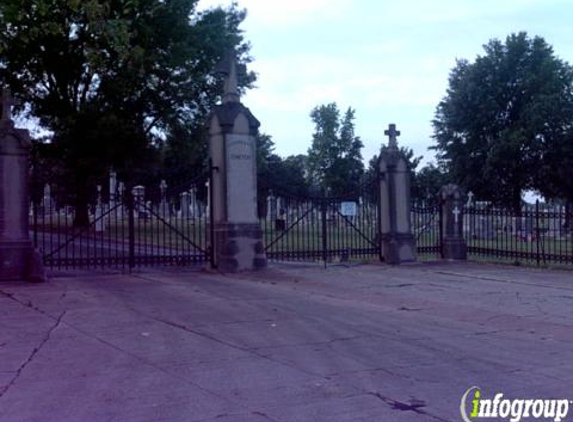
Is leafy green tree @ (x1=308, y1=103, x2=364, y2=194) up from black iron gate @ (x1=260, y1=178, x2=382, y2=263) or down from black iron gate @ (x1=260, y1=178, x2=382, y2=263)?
up

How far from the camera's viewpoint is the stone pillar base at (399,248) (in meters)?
18.8

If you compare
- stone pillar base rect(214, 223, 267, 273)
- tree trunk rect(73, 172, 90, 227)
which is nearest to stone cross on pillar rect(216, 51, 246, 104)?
stone pillar base rect(214, 223, 267, 273)

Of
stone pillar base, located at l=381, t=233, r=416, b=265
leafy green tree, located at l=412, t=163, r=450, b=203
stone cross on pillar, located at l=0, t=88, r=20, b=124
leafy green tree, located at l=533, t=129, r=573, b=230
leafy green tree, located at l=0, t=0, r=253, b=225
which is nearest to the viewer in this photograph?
stone cross on pillar, located at l=0, t=88, r=20, b=124

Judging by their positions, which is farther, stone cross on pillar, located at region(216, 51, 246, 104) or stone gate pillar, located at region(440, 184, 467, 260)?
stone gate pillar, located at region(440, 184, 467, 260)

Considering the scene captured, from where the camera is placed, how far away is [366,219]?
67.3ft

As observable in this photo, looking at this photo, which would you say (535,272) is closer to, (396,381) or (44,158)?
(396,381)

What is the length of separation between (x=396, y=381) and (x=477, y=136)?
49589 millimetres

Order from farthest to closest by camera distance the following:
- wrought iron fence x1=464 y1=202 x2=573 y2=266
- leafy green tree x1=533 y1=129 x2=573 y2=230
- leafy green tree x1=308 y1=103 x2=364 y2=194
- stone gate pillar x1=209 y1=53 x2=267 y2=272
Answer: leafy green tree x1=308 y1=103 x2=364 y2=194, leafy green tree x1=533 y1=129 x2=573 y2=230, wrought iron fence x1=464 y1=202 x2=573 y2=266, stone gate pillar x1=209 y1=53 x2=267 y2=272

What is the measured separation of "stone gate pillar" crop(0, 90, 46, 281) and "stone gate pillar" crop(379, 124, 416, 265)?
8.86 meters

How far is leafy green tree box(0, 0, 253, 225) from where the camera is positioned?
31781 millimetres

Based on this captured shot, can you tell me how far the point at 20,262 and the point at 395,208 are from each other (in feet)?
31.0

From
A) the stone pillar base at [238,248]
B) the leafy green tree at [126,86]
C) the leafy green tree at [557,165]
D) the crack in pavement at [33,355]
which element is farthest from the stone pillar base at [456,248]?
the leafy green tree at [557,165]

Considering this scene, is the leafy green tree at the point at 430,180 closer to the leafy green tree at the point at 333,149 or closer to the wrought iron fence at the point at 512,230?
the leafy green tree at the point at 333,149

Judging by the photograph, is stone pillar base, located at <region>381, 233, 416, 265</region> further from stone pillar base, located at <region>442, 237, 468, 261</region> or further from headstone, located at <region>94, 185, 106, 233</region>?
headstone, located at <region>94, 185, 106, 233</region>
